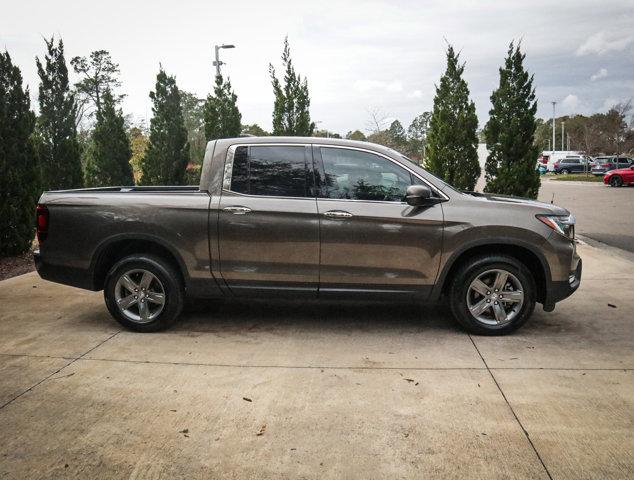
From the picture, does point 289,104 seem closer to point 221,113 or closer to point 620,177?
point 221,113

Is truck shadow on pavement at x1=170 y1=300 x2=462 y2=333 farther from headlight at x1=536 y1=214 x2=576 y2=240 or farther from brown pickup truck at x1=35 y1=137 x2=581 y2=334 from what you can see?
headlight at x1=536 y1=214 x2=576 y2=240

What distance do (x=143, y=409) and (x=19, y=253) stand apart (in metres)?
6.80

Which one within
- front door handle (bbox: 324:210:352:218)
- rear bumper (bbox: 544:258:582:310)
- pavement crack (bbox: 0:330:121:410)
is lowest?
pavement crack (bbox: 0:330:121:410)

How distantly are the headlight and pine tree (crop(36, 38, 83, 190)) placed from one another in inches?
384

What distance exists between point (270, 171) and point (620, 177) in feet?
99.1

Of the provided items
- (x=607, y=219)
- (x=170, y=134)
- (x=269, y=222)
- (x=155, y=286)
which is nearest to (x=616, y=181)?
(x=607, y=219)

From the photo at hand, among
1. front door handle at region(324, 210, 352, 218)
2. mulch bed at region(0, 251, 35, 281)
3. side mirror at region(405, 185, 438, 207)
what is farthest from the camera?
mulch bed at region(0, 251, 35, 281)

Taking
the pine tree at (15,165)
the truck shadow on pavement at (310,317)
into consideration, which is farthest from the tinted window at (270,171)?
the pine tree at (15,165)

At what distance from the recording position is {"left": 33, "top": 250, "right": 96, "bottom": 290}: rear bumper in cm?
512

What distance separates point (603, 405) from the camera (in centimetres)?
354

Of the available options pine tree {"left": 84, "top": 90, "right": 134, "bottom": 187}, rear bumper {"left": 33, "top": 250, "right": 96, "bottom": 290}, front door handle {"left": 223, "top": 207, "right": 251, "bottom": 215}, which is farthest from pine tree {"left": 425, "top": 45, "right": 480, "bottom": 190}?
pine tree {"left": 84, "top": 90, "right": 134, "bottom": 187}

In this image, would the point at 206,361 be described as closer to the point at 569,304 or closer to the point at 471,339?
the point at 471,339

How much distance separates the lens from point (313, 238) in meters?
4.85

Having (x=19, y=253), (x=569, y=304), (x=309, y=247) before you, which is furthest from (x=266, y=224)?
(x=19, y=253)
